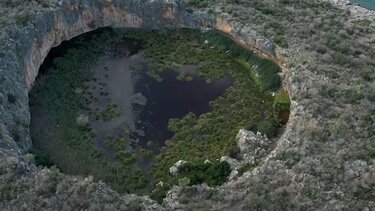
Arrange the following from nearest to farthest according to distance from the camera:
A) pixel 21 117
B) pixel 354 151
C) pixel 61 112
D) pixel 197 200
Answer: pixel 197 200 → pixel 354 151 → pixel 21 117 → pixel 61 112

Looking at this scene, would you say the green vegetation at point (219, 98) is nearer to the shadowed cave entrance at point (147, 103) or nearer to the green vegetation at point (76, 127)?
the shadowed cave entrance at point (147, 103)

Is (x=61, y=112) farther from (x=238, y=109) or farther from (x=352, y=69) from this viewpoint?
(x=352, y=69)

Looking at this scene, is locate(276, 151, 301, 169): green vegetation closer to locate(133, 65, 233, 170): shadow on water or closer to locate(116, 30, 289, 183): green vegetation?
locate(116, 30, 289, 183): green vegetation

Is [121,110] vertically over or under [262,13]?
under

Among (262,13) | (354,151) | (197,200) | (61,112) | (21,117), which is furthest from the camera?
(262,13)

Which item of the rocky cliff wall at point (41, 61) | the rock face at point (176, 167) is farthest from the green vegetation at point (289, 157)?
the rocky cliff wall at point (41, 61)

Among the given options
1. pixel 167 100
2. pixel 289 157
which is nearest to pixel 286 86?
pixel 167 100

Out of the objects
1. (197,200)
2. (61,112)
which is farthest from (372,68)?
(61,112)
